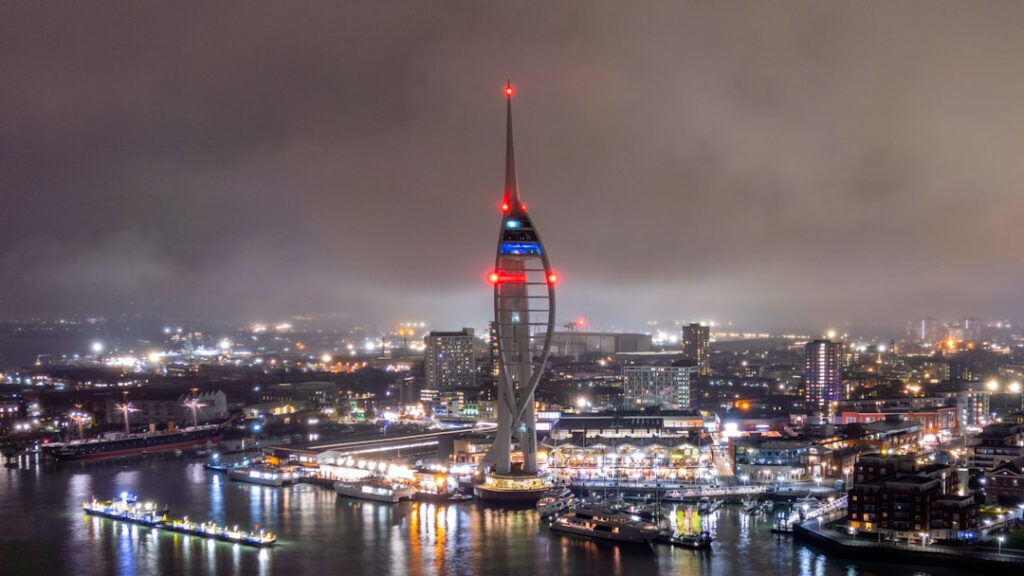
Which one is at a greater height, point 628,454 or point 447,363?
point 447,363

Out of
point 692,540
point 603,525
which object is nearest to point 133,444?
point 603,525

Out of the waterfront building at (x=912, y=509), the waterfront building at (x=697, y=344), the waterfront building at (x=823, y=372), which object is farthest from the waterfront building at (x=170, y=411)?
the waterfront building at (x=697, y=344)

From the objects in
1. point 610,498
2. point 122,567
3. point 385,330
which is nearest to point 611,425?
point 610,498

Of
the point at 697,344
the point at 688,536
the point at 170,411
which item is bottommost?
the point at 170,411

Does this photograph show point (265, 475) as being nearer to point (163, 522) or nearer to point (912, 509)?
point (163, 522)

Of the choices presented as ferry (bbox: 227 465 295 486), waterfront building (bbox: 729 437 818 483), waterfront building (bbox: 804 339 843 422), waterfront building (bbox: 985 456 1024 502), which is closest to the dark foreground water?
ferry (bbox: 227 465 295 486)

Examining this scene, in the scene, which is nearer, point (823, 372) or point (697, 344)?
point (823, 372)
